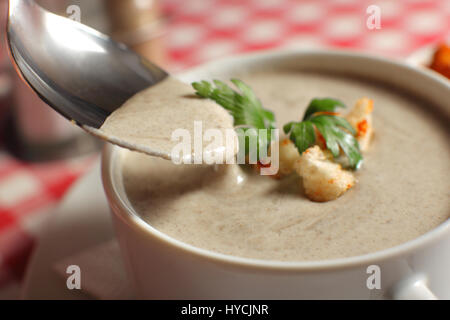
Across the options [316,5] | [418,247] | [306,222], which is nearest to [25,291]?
[306,222]

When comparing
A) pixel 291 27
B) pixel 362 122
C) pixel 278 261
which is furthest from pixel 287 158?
pixel 291 27

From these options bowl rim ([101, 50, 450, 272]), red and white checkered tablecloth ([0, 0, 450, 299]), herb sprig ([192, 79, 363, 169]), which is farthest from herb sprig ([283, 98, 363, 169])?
red and white checkered tablecloth ([0, 0, 450, 299])

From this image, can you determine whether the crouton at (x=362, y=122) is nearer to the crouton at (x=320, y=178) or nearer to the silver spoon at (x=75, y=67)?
the crouton at (x=320, y=178)

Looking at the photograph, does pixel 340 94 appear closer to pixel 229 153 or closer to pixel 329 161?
pixel 329 161

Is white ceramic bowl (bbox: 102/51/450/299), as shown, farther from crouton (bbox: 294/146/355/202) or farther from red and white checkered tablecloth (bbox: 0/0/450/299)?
red and white checkered tablecloth (bbox: 0/0/450/299)

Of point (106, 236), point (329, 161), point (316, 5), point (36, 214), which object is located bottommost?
point (36, 214)

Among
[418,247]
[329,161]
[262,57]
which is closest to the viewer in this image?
[418,247]
